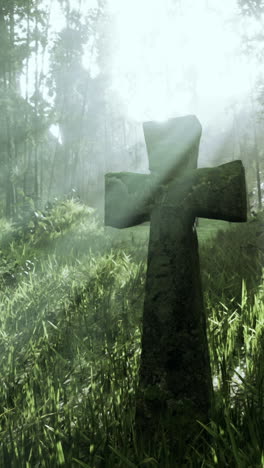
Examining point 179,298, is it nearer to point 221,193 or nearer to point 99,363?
point 221,193

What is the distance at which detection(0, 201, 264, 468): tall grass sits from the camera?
68.9 inches

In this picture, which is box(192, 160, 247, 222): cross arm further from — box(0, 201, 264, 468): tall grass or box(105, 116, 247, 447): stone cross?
box(0, 201, 264, 468): tall grass

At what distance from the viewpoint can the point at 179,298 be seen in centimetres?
197

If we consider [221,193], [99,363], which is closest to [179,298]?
[221,193]

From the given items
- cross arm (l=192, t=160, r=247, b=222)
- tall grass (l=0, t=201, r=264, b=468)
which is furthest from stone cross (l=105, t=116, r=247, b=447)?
tall grass (l=0, t=201, r=264, b=468)

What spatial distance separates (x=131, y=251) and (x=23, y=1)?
8719 millimetres

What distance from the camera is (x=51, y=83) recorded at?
27.2m

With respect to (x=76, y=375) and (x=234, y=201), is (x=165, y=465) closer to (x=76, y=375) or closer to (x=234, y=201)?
(x=234, y=201)

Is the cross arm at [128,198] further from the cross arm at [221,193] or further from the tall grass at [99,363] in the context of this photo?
the tall grass at [99,363]

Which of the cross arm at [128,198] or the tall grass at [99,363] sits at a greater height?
the cross arm at [128,198]

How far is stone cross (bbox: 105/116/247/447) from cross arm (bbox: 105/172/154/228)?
0.04 metres

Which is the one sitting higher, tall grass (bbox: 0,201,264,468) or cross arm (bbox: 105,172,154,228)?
cross arm (bbox: 105,172,154,228)

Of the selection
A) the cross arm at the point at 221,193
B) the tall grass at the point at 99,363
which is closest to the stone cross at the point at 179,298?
the cross arm at the point at 221,193

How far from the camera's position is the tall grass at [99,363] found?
1749 mm
